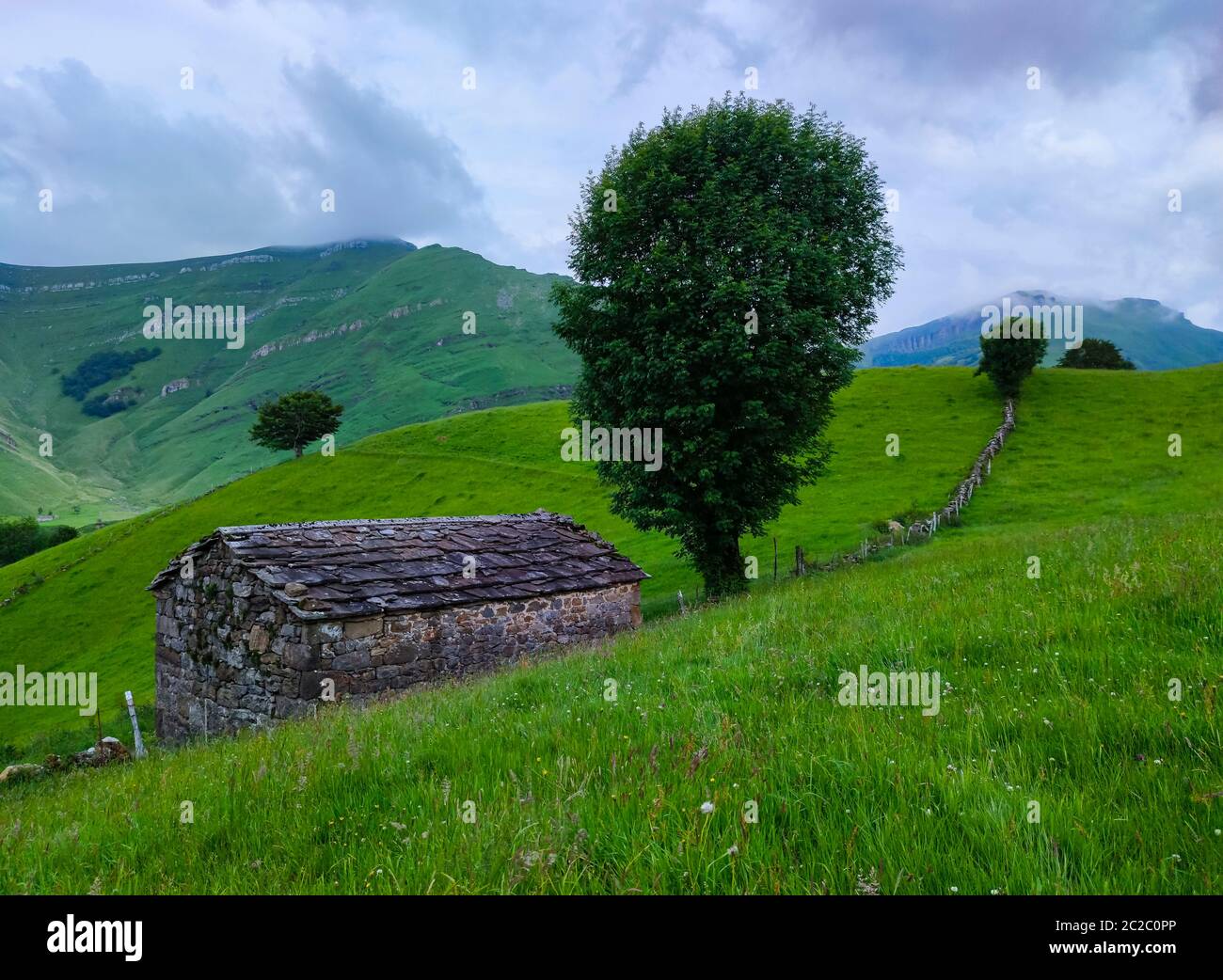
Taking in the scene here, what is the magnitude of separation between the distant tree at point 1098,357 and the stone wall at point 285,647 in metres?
90.0

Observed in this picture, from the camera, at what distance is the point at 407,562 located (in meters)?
15.6

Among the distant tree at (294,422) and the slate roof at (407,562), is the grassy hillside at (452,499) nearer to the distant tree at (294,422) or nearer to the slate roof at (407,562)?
the slate roof at (407,562)

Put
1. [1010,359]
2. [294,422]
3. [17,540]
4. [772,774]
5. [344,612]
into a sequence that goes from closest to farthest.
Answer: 1. [772,774]
2. [344,612]
3. [1010,359]
4. [294,422]
5. [17,540]

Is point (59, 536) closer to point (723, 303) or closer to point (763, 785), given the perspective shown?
point (723, 303)

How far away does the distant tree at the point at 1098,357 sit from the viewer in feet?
265

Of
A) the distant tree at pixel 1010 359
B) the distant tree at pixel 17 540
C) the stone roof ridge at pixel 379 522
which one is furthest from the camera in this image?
the distant tree at pixel 17 540

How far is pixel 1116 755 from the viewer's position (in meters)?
3.36

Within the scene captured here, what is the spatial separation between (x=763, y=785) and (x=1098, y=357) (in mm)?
101501

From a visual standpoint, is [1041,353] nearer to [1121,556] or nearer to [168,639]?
[1121,556]

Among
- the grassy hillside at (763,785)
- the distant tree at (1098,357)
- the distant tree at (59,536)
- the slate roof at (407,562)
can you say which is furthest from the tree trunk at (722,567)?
the distant tree at (59,536)

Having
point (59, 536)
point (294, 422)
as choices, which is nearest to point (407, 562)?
point (294, 422)

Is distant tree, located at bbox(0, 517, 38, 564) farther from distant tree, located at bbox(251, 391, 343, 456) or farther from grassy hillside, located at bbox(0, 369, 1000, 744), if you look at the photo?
distant tree, located at bbox(251, 391, 343, 456)
